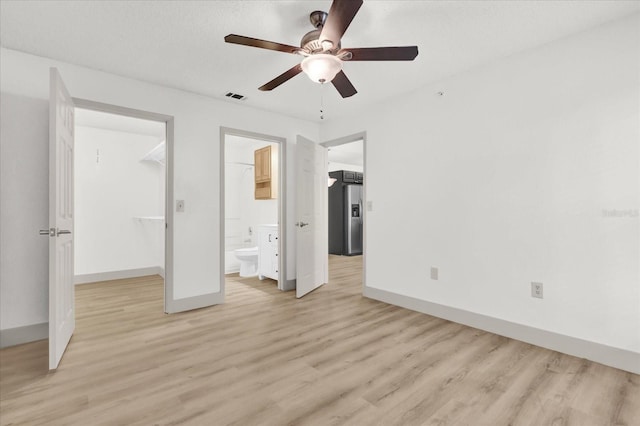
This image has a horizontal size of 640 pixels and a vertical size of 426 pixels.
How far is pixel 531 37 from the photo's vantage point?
7.94ft

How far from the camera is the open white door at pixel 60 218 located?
2.12 meters

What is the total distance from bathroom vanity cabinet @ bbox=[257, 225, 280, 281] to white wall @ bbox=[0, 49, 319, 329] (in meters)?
1.08

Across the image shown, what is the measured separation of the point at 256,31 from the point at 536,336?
126 inches

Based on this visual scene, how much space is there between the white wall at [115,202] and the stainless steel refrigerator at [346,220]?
158 inches

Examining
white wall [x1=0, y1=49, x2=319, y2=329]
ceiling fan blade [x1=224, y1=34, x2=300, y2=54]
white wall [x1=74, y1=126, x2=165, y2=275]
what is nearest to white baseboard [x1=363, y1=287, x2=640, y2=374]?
white wall [x1=0, y1=49, x2=319, y2=329]

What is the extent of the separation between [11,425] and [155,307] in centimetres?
201

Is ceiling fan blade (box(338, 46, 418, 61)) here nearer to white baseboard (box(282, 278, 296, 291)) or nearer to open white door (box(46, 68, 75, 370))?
open white door (box(46, 68, 75, 370))

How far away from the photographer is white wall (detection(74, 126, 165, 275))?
4766 mm

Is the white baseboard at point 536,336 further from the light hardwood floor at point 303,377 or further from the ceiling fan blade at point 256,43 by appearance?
the ceiling fan blade at point 256,43

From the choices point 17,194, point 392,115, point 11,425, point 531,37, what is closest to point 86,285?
point 17,194

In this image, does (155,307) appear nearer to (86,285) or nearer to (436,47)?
(86,285)

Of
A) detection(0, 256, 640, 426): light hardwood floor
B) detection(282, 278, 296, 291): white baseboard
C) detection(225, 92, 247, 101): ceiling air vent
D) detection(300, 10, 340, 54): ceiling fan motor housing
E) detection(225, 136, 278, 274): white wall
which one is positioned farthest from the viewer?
detection(225, 136, 278, 274): white wall

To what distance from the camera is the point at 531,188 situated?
260 centimetres

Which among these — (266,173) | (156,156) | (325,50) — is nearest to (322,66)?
(325,50)
